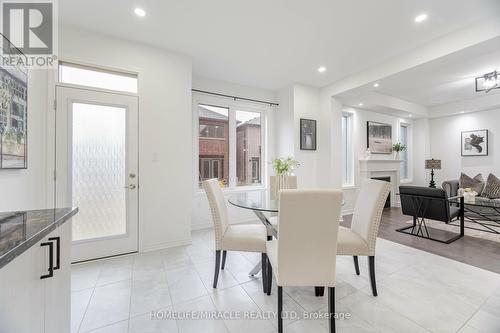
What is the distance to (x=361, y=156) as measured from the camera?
17.4 ft

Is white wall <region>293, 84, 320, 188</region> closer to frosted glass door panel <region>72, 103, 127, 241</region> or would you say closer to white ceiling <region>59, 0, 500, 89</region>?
white ceiling <region>59, 0, 500, 89</region>

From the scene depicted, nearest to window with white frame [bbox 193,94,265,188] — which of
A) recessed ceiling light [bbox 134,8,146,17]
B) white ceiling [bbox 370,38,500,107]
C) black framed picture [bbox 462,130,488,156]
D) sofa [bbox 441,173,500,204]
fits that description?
recessed ceiling light [bbox 134,8,146,17]

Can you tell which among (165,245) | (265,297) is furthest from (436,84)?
(165,245)

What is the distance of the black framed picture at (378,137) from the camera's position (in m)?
5.41

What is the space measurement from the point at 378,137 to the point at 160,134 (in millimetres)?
5281

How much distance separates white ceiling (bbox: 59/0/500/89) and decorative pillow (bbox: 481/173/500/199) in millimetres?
3840

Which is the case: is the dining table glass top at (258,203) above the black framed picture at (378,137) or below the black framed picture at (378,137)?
below

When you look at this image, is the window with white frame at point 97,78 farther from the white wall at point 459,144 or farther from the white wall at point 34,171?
the white wall at point 459,144

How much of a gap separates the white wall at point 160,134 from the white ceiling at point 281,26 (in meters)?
0.19

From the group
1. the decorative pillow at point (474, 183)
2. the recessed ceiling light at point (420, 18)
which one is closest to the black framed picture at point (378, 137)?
the decorative pillow at point (474, 183)

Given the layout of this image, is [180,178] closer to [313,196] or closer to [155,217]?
[155,217]

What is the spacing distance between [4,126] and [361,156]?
5862 mm

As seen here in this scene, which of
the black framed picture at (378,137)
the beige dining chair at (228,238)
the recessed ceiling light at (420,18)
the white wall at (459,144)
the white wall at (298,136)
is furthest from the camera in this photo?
the black framed picture at (378,137)

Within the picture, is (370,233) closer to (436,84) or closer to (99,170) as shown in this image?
(99,170)
